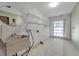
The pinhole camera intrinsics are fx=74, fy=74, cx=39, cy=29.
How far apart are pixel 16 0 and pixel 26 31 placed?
62 centimetres

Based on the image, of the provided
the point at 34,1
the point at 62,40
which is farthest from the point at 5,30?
the point at 62,40

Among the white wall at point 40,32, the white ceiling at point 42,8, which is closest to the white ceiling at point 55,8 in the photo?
the white ceiling at point 42,8

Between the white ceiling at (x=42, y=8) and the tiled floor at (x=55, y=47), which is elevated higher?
the white ceiling at (x=42, y=8)

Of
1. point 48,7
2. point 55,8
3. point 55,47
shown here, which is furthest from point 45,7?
point 55,47

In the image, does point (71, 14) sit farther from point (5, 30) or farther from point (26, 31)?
point (5, 30)

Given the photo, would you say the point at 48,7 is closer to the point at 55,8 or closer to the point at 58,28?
the point at 55,8

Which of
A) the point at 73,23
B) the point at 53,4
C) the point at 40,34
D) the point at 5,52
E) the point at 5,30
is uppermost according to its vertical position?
the point at 53,4

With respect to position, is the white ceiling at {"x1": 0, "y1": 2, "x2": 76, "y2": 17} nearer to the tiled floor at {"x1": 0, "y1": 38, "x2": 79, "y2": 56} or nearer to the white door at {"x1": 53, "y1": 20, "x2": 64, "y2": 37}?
the white door at {"x1": 53, "y1": 20, "x2": 64, "y2": 37}

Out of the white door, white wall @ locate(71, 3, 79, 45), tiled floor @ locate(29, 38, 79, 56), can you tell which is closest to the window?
the white door

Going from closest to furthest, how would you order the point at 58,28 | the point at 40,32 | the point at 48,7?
the point at 48,7, the point at 58,28, the point at 40,32

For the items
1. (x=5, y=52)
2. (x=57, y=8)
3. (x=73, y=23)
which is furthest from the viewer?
(x=73, y=23)

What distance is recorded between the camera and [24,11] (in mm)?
1446

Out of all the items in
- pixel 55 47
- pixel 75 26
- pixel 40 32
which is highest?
pixel 75 26

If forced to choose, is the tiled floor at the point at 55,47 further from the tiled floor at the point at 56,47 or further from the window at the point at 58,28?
the window at the point at 58,28
